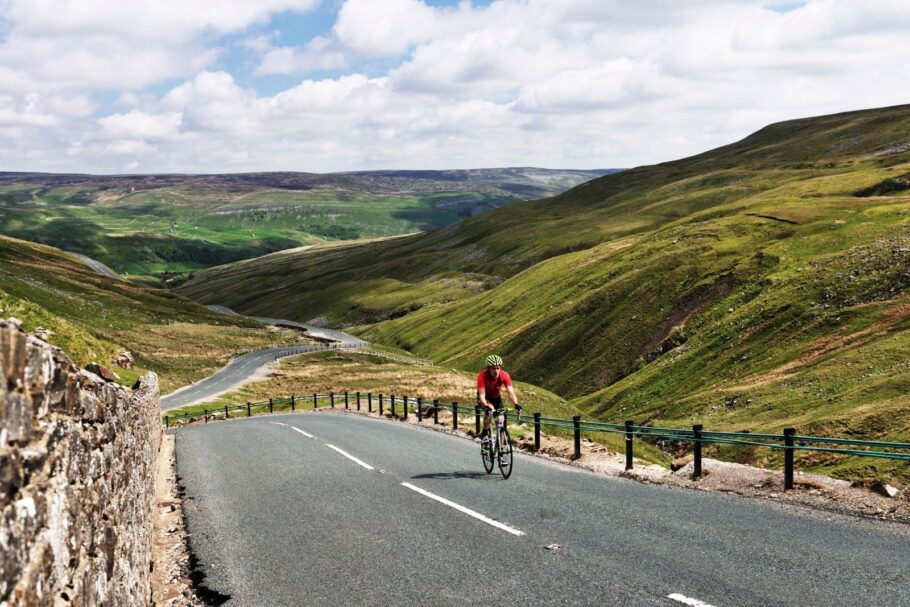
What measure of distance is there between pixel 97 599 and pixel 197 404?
58.4 m

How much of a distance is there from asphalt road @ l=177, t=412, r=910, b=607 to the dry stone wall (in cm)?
322

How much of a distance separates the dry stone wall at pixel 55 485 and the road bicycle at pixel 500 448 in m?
10.5

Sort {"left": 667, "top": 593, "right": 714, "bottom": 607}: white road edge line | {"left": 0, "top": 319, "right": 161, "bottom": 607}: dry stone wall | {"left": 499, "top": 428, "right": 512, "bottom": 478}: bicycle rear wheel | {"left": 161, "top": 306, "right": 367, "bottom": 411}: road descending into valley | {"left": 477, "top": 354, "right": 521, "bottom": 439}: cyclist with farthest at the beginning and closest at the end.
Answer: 1. {"left": 161, "top": 306, "right": 367, "bottom": 411}: road descending into valley
2. {"left": 477, "top": 354, "right": 521, "bottom": 439}: cyclist
3. {"left": 499, "top": 428, "right": 512, "bottom": 478}: bicycle rear wheel
4. {"left": 667, "top": 593, "right": 714, "bottom": 607}: white road edge line
5. {"left": 0, "top": 319, "right": 161, "bottom": 607}: dry stone wall

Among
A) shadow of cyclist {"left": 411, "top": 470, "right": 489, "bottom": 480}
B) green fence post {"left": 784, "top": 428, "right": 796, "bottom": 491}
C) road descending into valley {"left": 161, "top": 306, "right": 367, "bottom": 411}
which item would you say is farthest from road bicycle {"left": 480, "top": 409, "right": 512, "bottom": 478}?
road descending into valley {"left": 161, "top": 306, "right": 367, "bottom": 411}

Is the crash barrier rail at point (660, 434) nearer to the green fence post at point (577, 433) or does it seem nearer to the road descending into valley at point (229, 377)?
the green fence post at point (577, 433)

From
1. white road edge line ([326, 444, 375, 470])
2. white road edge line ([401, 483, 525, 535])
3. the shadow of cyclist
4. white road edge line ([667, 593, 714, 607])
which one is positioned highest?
white road edge line ([667, 593, 714, 607])

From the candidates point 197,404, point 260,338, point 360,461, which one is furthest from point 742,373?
point 260,338

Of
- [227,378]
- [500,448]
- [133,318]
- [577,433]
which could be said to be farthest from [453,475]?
[133,318]

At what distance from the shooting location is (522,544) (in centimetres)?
1096

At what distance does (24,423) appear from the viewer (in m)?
4.14

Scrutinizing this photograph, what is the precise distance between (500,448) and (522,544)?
6.12 metres

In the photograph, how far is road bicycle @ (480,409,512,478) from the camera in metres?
17.0

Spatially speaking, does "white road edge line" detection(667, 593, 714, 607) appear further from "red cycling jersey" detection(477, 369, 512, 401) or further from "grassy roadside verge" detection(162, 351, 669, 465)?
"grassy roadside verge" detection(162, 351, 669, 465)

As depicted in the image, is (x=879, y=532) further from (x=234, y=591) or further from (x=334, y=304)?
(x=334, y=304)
